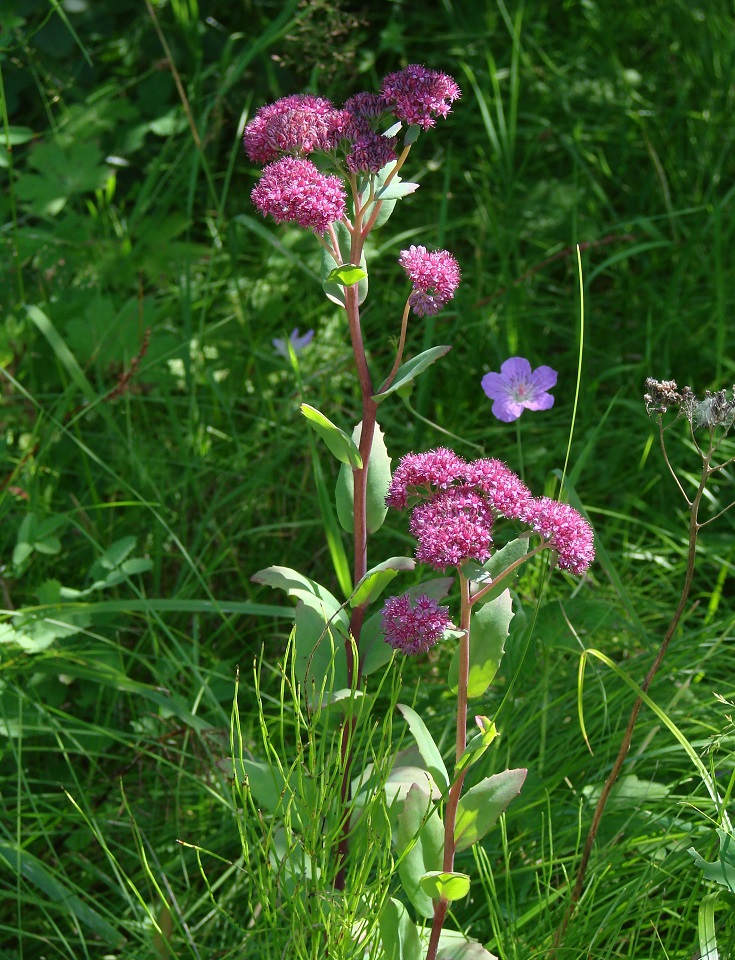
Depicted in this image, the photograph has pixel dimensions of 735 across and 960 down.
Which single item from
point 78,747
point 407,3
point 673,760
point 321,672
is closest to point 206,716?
point 78,747

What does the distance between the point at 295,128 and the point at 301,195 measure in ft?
0.44

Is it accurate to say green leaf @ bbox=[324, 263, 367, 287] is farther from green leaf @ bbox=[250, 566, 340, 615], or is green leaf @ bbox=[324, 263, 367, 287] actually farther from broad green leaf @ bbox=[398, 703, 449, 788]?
broad green leaf @ bbox=[398, 703, 449, 788]

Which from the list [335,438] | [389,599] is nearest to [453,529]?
[389,599]

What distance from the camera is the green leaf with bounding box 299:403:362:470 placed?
1.29m

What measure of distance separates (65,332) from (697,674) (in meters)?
1.68

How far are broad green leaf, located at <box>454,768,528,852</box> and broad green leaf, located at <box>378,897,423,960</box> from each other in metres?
0.13

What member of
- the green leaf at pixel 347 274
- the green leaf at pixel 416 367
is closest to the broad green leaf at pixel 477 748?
the green leaf at pixel 416 367

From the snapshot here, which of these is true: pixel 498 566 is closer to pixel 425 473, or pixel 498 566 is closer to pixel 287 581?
pixel 425 473

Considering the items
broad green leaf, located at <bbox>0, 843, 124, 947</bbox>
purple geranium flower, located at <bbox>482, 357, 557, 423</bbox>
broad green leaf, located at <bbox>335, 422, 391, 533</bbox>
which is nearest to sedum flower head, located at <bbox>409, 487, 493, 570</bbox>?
broad green leaf, located at <bbox>335, 422, 391, 533</bbox>

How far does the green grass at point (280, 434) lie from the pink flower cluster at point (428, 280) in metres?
0.45

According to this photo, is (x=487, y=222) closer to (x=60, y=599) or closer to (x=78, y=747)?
(x=60, y=599)

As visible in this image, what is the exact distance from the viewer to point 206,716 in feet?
6.25

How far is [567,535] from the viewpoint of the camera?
3.82 feet

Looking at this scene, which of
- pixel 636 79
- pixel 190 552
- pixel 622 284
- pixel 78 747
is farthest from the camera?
pixel 636 79
